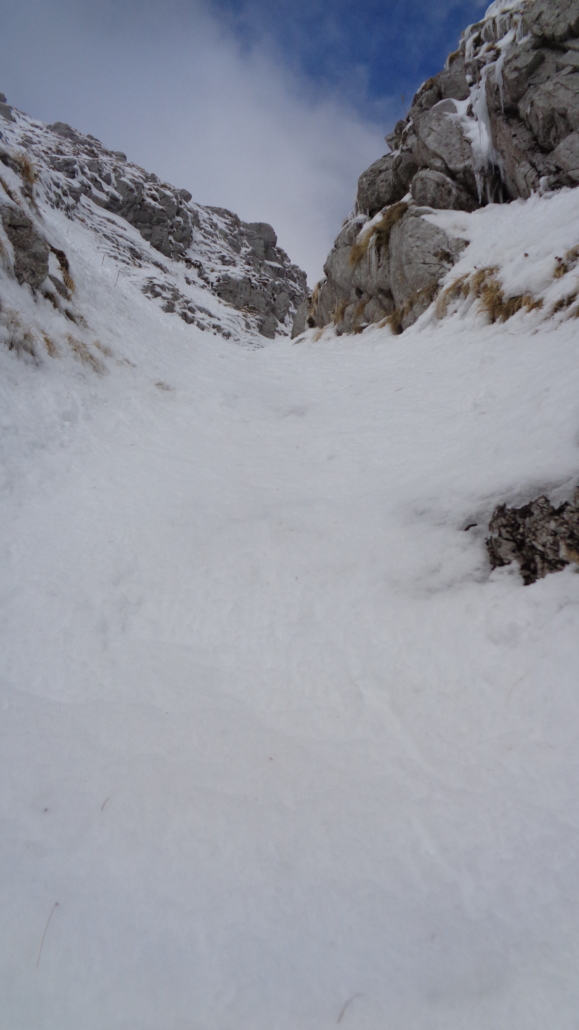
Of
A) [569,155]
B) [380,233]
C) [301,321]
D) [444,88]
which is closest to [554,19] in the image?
[444,88]

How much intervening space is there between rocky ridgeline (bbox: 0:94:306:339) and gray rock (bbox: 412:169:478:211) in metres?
17.6

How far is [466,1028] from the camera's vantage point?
1625 mm

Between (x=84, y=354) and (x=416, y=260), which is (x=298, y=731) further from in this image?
(x=416, y=260)

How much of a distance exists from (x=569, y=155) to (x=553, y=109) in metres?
1.89

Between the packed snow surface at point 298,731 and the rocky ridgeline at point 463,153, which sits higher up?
the rocky ridgeline at point 463,153

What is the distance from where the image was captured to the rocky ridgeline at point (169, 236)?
35750mm

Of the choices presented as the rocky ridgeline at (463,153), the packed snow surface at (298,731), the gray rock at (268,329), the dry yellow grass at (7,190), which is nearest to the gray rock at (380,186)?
the rocky ridgeline at (463,153)

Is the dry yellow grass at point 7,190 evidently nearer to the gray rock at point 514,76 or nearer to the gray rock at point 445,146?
the gray rock at point 445,146

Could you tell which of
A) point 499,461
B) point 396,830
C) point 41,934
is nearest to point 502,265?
point 499,461

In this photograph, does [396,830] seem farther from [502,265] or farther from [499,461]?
[502,265]

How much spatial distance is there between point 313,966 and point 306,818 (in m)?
0.63

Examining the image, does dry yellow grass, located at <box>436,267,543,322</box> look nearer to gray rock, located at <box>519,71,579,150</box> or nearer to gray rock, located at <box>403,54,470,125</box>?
gray rock, located at <box>519,71,579,150</box>

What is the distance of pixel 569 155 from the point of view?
Result: 950cm

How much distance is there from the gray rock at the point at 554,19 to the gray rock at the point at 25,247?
13799mm
